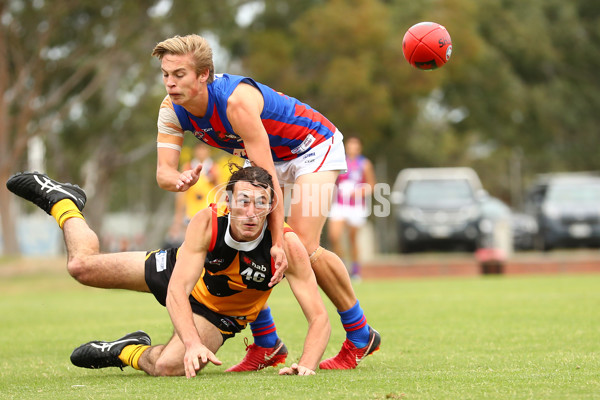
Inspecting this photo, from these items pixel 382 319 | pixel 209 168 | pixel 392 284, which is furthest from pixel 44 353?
pixel 392 284

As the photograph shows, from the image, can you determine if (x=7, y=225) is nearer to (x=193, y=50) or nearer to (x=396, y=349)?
(x=396, y=349)

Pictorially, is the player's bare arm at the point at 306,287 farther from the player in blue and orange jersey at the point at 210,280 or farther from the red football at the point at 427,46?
the red football at the point at 427,46

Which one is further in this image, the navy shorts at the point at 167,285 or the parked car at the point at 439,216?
the parked car at the point at 439,216

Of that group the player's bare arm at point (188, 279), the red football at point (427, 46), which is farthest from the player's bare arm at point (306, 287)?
the red football at point (427, 46)

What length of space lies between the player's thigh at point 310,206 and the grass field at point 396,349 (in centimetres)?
89

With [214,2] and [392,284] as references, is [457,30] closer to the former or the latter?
[214,2]

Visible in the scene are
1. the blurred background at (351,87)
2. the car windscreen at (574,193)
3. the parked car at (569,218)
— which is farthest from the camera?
the blurred background at (351,87)

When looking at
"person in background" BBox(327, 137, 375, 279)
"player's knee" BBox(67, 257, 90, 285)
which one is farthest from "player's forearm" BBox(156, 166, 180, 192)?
"person in background" BBox(327, 137, 375, 279)

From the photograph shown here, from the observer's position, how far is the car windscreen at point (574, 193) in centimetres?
2190

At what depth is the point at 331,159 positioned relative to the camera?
6098mm

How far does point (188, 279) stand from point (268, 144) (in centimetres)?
92

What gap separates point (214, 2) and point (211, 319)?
2090 centimetres

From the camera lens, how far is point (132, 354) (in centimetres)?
559

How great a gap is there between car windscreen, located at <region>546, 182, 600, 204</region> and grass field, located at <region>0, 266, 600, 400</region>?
9.51 m
